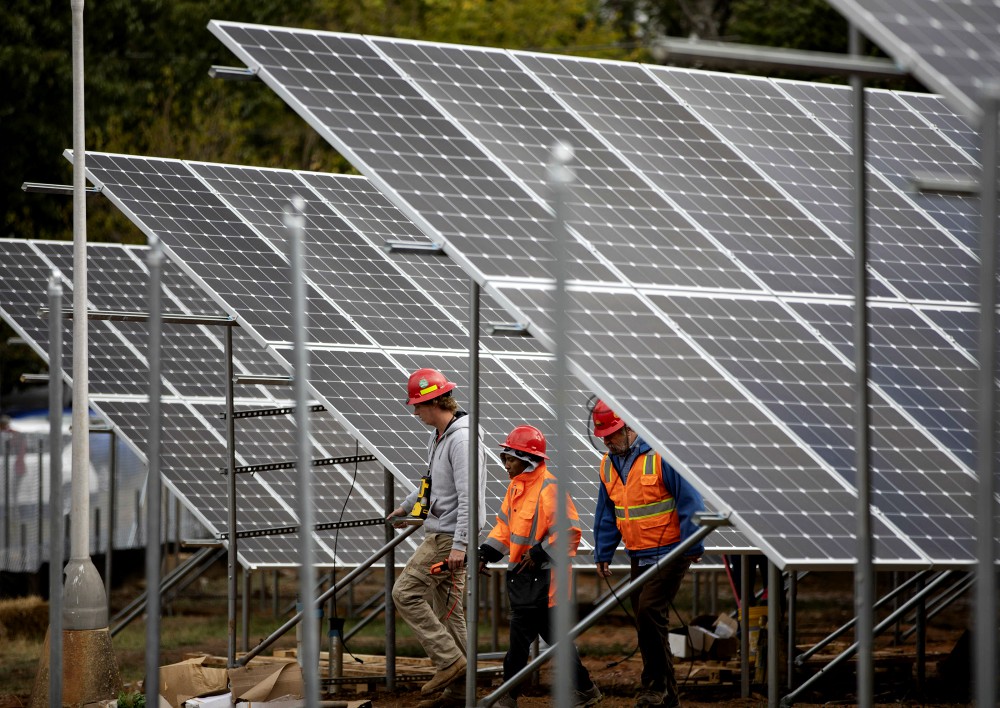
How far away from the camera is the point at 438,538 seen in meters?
11.0

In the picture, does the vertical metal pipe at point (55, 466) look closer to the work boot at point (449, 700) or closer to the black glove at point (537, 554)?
the black glove at point (537, 554)

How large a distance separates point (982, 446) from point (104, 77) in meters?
24.2

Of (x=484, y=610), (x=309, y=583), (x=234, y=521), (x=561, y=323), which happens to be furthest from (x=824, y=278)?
(x=484, y=610)

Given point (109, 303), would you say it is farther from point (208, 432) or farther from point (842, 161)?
point (842, 161)

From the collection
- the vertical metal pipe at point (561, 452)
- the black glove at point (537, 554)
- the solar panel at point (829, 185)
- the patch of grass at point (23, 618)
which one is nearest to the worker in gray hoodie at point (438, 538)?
the black glove at point (537, 554)

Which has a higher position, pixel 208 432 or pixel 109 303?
pixel 109 303

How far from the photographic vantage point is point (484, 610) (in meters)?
19.9

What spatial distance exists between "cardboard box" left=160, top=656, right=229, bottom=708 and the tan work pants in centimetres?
143

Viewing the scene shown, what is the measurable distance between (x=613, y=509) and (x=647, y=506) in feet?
1.28

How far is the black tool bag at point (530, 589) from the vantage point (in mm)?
10211

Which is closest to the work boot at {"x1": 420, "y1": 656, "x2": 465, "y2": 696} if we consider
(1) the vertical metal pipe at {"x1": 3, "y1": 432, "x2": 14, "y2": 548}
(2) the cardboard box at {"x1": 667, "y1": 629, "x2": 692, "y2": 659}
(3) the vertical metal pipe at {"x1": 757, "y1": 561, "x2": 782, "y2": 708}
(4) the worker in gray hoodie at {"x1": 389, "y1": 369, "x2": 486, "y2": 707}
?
(4) the worker in gray hoodie at {"x1": 389, "y1": 369, "x2": 486, "y2": 707}

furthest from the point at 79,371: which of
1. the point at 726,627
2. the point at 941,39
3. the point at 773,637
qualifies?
the point at 941,39

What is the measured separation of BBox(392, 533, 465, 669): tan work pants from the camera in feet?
35.3

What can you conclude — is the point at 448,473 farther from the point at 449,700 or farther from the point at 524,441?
the point at 449,700
